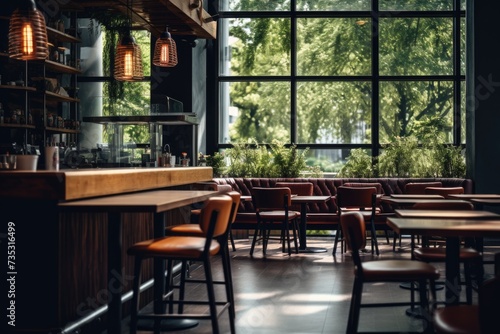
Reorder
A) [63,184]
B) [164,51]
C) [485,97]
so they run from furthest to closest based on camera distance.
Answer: [485,97] < [164,51] < [63,184]

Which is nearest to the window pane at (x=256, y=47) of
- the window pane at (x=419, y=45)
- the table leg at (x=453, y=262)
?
the window pane at (x=419, y=45)

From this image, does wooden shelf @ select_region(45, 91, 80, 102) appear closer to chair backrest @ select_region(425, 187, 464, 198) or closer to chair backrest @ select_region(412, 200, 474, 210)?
chair backrest @ select_region(425, 187, 464, 198)

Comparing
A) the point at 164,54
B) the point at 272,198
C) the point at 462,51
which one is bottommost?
the point at 272,198

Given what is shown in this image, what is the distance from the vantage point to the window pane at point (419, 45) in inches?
464

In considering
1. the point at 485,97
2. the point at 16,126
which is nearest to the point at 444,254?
the point at 485,97

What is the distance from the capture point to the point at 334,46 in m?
11.9

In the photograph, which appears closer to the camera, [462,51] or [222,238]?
[222,238]

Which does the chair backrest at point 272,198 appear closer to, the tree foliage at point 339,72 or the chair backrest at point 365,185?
the chair backrest at point 365,185

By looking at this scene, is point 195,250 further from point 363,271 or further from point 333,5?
point 333,5

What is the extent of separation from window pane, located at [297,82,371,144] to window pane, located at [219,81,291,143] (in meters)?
0.28

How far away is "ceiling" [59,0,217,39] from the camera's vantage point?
20.6 feet

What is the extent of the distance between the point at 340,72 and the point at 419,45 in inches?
56.2

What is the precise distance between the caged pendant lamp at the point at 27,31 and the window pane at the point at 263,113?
7.74 metres

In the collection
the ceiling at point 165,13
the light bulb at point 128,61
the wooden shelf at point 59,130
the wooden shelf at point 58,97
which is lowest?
the wooden shelf at point 59,130
